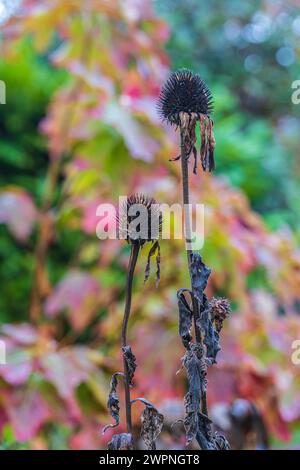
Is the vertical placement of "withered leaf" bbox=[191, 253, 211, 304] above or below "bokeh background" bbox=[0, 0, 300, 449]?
below

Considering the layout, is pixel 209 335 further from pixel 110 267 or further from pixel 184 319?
pixel 110 267

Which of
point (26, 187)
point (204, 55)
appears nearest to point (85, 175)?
point (26, 187)

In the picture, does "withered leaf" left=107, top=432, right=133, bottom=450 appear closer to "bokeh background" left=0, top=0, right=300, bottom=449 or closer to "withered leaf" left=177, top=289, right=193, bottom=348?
"withered leaf" left=177, top=289, right=193, bottom=348

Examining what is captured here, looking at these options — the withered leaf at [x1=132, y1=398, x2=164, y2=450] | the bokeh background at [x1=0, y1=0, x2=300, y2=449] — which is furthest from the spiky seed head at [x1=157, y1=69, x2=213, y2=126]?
the bokeh background at [x1=0, y1=0, x2=300, y2=449]

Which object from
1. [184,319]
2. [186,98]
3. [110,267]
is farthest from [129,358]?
[110,267]

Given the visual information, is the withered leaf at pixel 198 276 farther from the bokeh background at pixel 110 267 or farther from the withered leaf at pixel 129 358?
the bokeh background at pixel 110 267

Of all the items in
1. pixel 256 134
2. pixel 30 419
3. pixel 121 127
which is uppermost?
pixel 256 134

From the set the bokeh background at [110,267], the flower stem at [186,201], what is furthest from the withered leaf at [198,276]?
the bokeh background at [110,267]
